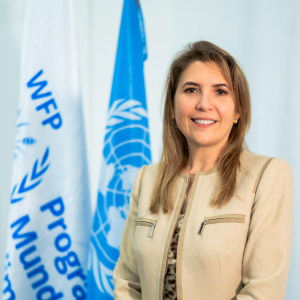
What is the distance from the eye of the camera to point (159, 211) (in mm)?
1272

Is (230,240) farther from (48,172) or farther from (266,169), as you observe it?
(48,172)

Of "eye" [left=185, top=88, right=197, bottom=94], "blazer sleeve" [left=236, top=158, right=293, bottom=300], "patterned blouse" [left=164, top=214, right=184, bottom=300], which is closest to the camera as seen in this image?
"blazer sleeve" [left=236, top=158, right=293, bottom=300]

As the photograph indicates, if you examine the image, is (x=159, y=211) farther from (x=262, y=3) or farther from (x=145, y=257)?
(x=262, y=3)

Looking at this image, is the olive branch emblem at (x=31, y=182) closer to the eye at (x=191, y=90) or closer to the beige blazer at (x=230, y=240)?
the beige blazer at (x=230, y=240)

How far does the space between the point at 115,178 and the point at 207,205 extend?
33.6 inches

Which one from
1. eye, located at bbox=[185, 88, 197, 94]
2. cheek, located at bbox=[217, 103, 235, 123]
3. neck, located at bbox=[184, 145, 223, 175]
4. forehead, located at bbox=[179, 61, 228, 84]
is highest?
forehead, located at bbox=[179, 61, 228, 84]

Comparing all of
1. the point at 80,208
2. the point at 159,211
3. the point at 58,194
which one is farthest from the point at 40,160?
the point at 159,211

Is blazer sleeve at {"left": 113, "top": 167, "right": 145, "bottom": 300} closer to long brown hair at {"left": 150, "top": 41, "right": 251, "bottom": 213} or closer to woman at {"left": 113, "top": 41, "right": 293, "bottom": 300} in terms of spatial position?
woman at {"left": 113, "top": 41, "right": 293, "bottom": 300}

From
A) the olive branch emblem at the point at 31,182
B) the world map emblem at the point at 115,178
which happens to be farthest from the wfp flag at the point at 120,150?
the olive branch emblem at the point at 31,182

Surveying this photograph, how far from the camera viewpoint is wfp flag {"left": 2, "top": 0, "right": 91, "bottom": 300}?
1.86m

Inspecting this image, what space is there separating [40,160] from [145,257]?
3.22 ft

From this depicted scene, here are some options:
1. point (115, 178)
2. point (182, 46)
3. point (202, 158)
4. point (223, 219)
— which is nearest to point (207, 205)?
point (223, 219)

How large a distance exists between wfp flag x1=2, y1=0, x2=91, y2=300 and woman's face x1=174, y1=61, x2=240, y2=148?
91cm

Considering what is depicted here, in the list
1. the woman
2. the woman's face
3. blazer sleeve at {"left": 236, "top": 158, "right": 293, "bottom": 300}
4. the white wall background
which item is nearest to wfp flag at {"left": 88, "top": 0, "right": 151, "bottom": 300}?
the woman
